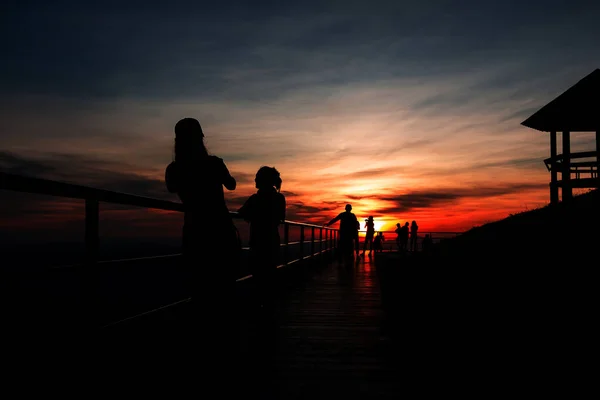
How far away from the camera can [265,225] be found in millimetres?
5516

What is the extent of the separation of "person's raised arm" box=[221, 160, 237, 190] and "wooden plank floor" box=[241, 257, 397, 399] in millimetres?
1219

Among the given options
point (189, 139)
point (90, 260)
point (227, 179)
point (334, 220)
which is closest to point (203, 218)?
point (227, 179)

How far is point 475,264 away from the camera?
8719 millimetres

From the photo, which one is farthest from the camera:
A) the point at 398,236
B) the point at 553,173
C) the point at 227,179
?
the point at 398,236

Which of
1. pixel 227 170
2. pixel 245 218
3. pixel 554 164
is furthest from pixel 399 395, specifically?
pixel 554 164

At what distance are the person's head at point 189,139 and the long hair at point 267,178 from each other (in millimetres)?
2167

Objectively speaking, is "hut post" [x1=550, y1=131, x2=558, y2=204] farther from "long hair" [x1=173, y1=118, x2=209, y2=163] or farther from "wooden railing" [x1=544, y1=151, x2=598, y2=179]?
"long hair" [x1=173, y1=118, x2=209, y2=163]

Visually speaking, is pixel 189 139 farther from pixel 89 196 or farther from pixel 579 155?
pixel 579 155

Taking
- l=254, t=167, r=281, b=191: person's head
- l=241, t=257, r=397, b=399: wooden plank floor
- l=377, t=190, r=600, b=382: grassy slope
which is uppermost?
l=254, t=167, r=281, b=191: person's head

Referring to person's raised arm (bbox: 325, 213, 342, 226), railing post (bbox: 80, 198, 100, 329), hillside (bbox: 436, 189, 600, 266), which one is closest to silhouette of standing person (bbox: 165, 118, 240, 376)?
railing post (bbox: 80, 198, 100, 329)

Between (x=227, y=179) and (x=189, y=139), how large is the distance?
0.35m

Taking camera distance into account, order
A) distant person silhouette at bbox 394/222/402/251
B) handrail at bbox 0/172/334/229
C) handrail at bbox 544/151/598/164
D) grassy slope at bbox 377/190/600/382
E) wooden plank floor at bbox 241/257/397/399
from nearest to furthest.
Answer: handrail at bbox 0/172/334/229, wooden plank floor at bbox 241/257/397/399, grassy slope at bbox 377/190/600/382, handrail at bbox 544/151/598/164, distant person silhouette at bbox 394/222/402/251

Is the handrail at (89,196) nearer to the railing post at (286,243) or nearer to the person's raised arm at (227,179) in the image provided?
the person's raised arm at (227,179)

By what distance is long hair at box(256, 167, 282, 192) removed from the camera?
→ 5.34 m
